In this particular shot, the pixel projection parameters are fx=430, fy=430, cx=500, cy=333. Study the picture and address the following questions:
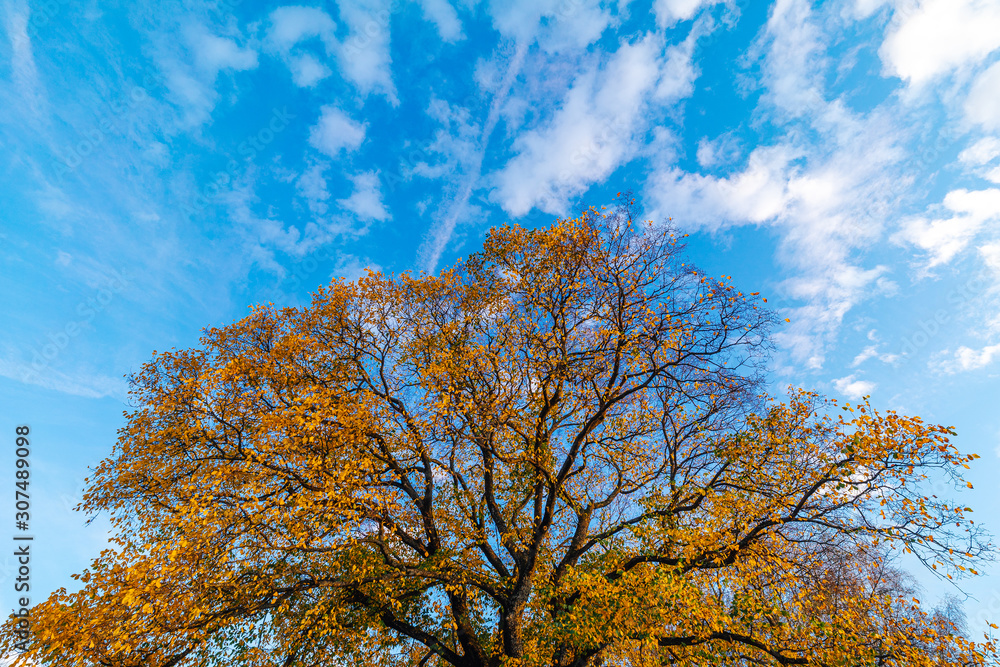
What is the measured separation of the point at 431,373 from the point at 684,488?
27.4 feet

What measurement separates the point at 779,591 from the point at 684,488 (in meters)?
3.18

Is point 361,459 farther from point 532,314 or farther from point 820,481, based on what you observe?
point 820,481

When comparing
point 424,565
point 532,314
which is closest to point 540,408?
point 532,314

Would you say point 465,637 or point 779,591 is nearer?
point 779,591

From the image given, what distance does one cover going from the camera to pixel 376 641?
14.4 metres

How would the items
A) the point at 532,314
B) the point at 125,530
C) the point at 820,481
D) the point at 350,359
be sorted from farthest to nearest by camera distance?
the point at 350,359
the point at 532,314
the point at 125,530
the point at 820,481

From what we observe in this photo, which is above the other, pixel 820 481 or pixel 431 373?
pixel 431 373

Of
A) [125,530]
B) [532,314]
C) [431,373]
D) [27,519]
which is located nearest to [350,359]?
[431,373]

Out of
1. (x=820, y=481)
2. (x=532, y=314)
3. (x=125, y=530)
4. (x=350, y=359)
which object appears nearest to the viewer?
(x=820, y=481)

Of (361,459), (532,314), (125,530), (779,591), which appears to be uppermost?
(532,314)

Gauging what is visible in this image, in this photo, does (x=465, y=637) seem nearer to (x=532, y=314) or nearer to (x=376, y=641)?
(x=376, y=641)

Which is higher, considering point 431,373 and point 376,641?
point 431,373

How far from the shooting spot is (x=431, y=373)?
40.5ft

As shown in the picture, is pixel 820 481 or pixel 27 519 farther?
pixel 27 519
